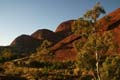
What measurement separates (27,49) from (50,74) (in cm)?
8906

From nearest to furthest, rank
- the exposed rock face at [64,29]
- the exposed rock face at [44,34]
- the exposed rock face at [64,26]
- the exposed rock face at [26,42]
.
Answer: the exposed rock face at [64,29] < the exposed rock face at [26,42] < the exposed rock face at [44,34] < the exposed rock face at [64,26]

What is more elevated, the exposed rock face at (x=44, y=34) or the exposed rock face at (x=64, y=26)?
the exposed rock face at (x=64, y=26)

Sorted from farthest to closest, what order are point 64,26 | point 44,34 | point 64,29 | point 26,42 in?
point 64,26 → point 44,34 → point 64,29 → point 26,42

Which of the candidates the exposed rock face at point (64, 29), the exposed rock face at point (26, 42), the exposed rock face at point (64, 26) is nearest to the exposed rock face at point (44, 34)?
the exposed rock face at point (64, 29)

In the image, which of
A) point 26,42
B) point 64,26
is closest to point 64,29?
point 64,26

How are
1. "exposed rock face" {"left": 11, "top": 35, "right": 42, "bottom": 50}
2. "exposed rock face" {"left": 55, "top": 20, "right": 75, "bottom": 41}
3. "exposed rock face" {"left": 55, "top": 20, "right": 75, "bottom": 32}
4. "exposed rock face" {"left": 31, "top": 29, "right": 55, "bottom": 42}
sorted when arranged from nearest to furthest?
"exposed rock face" {"left": 55, "top": 20, "right": 75, "bottom": 41}
"exposed rock face" {"left": 11, "top": 35, "right": 42, "bottom": 50}
"exposed rock face" {"left": 31, "top": 29, "right": 55, "bottom": 42}
"exposed rock face" {"left": 55, "top": 20, "right": 75, "bottom": 32}

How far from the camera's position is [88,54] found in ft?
99.4

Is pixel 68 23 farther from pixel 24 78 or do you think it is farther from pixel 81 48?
pixel 81 48

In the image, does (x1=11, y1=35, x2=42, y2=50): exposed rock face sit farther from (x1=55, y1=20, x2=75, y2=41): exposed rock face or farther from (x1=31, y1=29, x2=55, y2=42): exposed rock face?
(x1=55, y1=20, x2=75, y2=41): exposed rock face

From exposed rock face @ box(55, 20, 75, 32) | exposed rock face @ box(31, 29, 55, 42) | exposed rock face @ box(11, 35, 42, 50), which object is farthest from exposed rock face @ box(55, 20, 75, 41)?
exposed rock face @ box(11, 35, 42, 50)

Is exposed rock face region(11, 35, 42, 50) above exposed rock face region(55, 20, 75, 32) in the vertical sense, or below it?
below

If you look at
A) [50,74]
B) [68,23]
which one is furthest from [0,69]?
[68,23]

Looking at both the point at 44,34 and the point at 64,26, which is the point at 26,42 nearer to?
the point at 44,34

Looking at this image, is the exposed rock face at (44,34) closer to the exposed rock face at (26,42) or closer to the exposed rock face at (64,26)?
the exposed rock face at (26,42)
